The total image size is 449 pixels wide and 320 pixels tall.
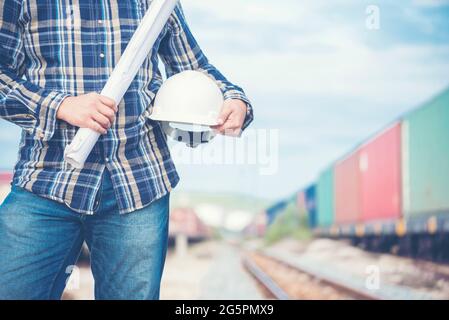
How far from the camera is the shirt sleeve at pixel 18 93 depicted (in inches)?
58.5

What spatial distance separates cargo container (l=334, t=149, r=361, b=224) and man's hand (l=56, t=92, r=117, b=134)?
14.1 m

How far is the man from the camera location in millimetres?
1461

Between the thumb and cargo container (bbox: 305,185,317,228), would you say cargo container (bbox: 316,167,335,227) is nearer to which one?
cargo container (bbox: 305,185,317,228)

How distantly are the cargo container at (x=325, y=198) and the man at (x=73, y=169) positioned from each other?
18.2 m

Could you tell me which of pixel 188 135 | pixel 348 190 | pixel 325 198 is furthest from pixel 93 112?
pixel 325 198

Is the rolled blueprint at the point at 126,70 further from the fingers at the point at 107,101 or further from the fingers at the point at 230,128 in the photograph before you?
the fingers at the point at 230,128

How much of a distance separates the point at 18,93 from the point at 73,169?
7.6 inches

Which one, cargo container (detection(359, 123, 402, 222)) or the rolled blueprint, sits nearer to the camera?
the rolled blueprint

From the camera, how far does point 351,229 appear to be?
15.2m

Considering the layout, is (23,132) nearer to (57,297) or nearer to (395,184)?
(57,297)

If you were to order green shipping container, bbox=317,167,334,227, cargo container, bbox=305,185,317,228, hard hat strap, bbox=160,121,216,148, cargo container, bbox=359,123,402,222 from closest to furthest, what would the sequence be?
hard hat strap, bbox=160,121,216,148
cargo container, bbox=359,123,402,222
green shipping container, bbox=317,167,334,227
cargo container, bbox=305,185,317,228

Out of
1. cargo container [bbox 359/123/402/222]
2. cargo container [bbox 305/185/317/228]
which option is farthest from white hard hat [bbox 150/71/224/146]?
cargo container [bbox 305/185/317/228]

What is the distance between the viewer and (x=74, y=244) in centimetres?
153
